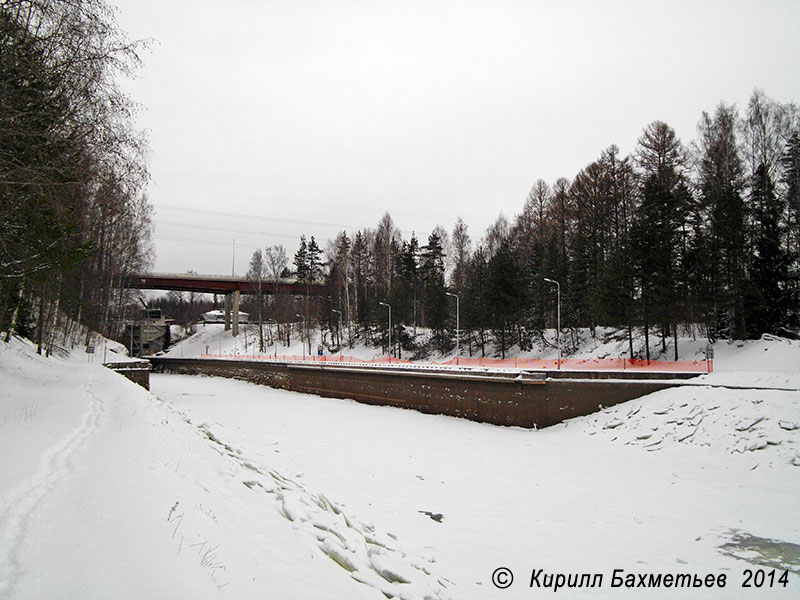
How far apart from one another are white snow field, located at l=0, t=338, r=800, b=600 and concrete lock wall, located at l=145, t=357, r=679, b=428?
0.84 m

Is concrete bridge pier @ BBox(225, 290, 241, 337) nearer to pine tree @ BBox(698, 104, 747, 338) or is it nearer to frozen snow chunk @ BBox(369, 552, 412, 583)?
pine tree @ BBox(698, 104, 747, 338)

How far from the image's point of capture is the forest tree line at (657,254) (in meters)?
31.7

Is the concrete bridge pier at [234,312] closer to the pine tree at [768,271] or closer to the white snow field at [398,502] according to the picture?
the white snow field at [398,502]

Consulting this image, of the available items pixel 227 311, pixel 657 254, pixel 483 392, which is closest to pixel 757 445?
pixel 483 392

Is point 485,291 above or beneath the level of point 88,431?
above

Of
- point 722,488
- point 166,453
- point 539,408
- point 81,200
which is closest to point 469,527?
point 166,453

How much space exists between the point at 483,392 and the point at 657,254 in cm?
1832

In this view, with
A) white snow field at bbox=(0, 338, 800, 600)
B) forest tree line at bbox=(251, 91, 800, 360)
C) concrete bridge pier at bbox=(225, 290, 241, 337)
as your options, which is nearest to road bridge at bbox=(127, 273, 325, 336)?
concrete bridge pier at bbox=(225, 290, 241, 337)

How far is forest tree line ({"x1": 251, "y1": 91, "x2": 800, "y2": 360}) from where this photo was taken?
104 ft

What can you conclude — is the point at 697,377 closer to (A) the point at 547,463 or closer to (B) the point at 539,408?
(B) the point at 539,408

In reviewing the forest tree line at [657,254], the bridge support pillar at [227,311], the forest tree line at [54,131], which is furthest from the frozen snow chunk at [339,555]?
the bridge support pillar at [227,311]

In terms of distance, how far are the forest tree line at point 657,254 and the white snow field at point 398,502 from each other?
17.5m

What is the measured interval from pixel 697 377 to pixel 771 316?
60.5 ft

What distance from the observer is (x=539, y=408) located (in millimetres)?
20844
